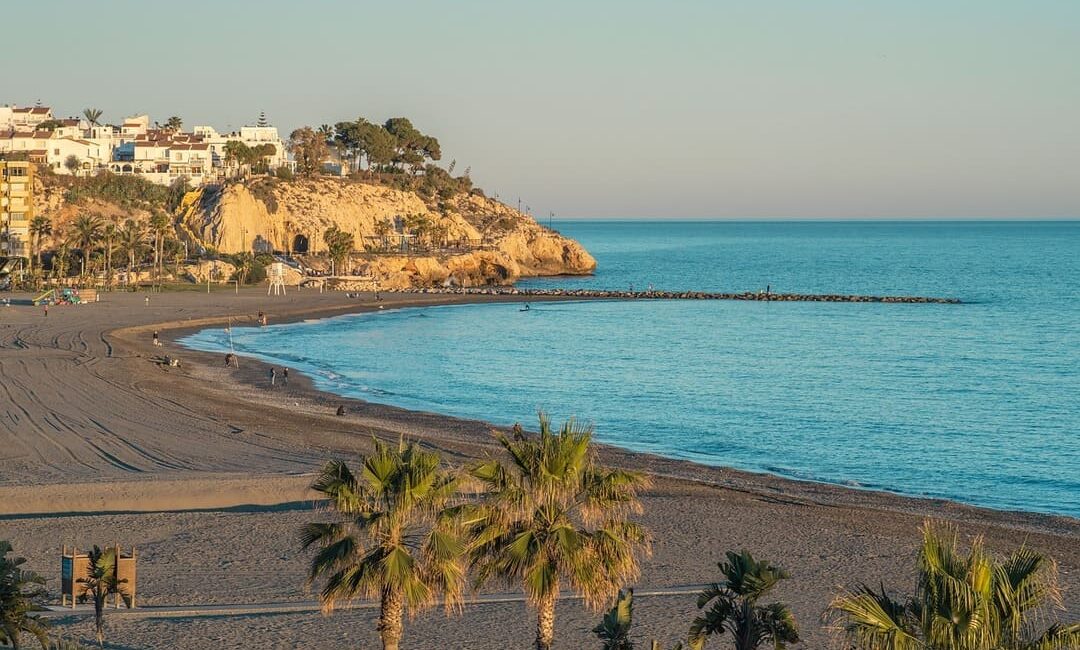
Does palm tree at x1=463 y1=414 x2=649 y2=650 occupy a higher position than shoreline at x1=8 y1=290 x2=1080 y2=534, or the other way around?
palm tree at x1=463 y1=414 x2=649 y2=650

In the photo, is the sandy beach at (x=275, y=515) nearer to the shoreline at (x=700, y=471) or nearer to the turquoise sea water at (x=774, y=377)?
the shoreline at (x=700, y=471)

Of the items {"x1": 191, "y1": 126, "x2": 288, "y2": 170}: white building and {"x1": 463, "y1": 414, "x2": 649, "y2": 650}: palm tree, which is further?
{"x1": 191, "y1": 126, "x2": 288, "y2": 170}: white building

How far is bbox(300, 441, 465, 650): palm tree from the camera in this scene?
1488 centimetres

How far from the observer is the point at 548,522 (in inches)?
582

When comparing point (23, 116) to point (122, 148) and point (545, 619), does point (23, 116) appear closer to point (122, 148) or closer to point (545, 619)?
point (122, 148)

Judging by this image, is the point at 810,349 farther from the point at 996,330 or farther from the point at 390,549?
the point at 390,549

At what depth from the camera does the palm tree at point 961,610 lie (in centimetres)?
953

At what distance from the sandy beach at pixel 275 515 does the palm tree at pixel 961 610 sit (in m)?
10.7

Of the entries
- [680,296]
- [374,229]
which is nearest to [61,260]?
[374,229]

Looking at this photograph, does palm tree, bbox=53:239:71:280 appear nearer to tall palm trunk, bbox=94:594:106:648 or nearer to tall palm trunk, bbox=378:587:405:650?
tall palm trunk, bbox=94:594:106:648

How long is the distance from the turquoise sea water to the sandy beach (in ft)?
Result: 13.8

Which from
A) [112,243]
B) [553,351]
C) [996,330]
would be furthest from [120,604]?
[112,243]

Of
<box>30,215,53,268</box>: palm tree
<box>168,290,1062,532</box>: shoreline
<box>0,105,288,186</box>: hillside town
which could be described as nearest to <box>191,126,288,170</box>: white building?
<box>0,105,288,186</box>: hillside town

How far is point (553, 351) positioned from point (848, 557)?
47.6m
